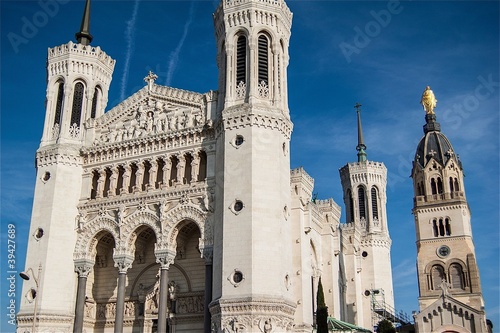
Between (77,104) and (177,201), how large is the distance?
12.6 metres

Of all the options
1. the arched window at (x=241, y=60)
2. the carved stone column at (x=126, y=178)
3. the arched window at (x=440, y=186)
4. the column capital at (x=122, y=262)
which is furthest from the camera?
the arched window at (x=440, y=186)

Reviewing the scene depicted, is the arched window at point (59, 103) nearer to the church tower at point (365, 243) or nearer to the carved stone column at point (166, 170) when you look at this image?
the carved stone column at point (166, 170)

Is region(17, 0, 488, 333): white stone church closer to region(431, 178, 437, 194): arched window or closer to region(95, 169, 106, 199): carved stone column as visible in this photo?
region(95, 169, 106, 199): carved stone column

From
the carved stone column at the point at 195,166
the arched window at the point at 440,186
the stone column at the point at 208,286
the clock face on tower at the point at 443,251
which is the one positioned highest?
the arched window at the point at 440,186

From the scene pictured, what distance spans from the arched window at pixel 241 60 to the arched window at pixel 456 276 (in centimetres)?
3842

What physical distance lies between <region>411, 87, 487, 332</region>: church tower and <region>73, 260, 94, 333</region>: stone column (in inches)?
1319

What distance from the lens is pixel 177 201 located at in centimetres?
3872

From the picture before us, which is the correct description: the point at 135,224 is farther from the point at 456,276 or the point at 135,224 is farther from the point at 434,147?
the point at 434,147

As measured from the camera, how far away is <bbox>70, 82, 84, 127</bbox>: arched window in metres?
44.5

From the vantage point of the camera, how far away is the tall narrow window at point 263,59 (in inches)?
1524

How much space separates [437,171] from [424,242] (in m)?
9.05

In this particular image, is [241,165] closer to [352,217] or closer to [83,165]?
[83,165]

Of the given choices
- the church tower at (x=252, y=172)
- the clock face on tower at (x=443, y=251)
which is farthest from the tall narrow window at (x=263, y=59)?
the clock face on tower at (x=443, y=251)

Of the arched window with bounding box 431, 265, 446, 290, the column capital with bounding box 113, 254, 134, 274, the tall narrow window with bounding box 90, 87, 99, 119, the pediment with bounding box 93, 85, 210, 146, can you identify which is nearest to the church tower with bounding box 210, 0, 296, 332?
the pediment with bounding box 93, 85, 210, 146
